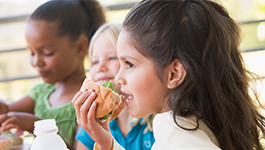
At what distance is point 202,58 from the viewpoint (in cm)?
86

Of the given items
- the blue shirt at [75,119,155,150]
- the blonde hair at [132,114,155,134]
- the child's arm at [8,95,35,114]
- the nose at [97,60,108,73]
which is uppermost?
the nose at [97,60,108,73]

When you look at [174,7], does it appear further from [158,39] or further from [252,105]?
[252,105]

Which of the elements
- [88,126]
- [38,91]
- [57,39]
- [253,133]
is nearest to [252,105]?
[253,133]

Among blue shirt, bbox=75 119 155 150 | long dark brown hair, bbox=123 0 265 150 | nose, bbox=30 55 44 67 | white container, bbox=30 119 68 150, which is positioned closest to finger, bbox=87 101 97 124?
white container, bbox=30 119 68 150

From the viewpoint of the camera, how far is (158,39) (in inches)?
35.1

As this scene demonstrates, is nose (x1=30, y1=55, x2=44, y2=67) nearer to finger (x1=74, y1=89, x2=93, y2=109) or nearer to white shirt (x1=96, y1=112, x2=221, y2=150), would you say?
finger (x1=74, y1=89, x2=93, y2=109)

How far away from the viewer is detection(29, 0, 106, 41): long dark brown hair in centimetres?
166

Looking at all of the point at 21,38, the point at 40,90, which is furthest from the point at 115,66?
the point at 21,38

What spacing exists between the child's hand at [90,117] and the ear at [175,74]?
299 mm

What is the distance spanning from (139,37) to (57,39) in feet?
2.83

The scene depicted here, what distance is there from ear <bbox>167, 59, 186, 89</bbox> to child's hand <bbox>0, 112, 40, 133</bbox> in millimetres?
933

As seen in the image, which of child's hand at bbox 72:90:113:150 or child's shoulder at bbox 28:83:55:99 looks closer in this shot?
child's hand at bbox 72:90:113:150

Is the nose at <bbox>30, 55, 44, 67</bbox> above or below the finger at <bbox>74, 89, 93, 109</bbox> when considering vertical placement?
below

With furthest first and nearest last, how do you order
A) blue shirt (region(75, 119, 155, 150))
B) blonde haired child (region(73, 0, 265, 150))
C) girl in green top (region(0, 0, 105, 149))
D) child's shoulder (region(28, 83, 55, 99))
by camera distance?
child's shoulder (region(28, 83, 55, 99)) < girl in green top (region(0, 0, 105, 149)) < blue shirt (region(75, 119, 155, 150)) < blonde haired child (region(73, 0, 265, 150))
